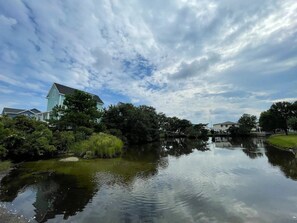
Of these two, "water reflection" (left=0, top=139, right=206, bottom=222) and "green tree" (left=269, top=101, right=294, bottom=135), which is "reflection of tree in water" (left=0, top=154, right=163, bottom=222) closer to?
"water reflection" (left=0, top=139, right=206, bottom=222)

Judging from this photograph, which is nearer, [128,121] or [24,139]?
[24,139]

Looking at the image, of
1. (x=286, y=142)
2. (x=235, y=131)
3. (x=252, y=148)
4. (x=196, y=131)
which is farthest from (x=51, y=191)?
(x=235, y=131)

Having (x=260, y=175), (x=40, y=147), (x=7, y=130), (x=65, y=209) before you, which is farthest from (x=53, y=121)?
(x=260, y=175)

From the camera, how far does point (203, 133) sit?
3147 inches

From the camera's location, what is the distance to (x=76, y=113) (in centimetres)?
2964

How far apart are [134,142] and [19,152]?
30068 millimetres

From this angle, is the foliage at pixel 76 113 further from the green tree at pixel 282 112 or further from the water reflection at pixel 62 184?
the green tree at pixel 282 112

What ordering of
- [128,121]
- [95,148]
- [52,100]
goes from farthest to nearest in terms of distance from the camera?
[128,121]
[52,100]
[95,148]

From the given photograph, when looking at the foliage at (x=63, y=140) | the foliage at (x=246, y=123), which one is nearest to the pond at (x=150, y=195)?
the foliage at (x=63, y=140)

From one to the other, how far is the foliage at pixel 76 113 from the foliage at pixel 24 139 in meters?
4.82

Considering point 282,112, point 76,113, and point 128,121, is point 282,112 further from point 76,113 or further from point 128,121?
point 76,113

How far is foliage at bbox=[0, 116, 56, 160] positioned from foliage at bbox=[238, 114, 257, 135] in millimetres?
71550

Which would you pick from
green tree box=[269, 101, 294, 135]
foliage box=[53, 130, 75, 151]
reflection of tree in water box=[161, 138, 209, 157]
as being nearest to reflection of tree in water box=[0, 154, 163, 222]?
foliage box=[53, 130, 75, 151]

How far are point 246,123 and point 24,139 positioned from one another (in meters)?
79.1
